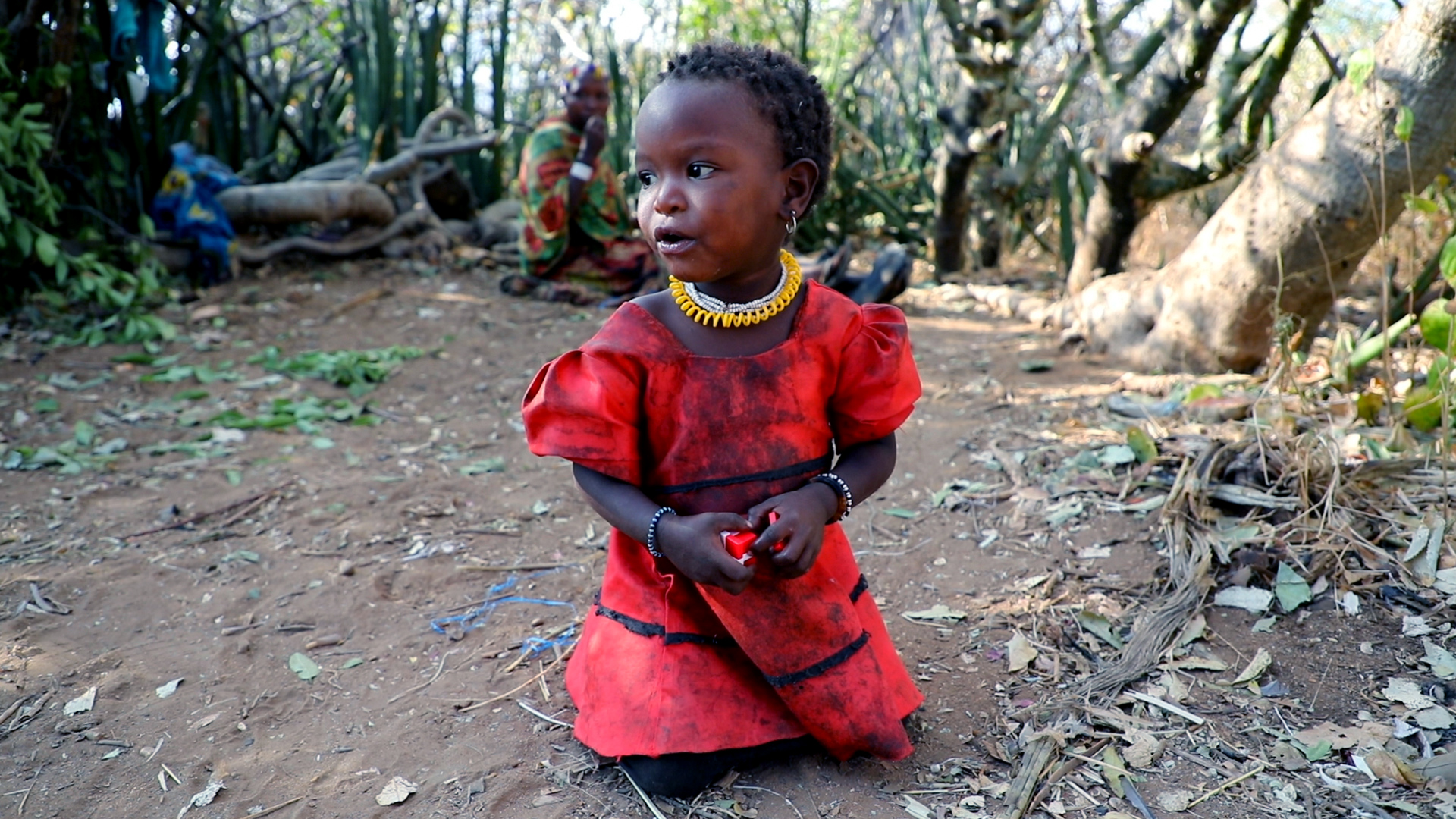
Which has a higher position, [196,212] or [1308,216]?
[1308,216]

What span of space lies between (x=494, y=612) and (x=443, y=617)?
120 millimetres

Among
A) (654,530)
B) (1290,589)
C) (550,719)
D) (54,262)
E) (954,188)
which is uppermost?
(954,188)

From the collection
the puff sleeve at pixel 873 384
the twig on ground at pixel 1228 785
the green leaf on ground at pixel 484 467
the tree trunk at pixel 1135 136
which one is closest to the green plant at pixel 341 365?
the green leaf on ground at pixel 484 467

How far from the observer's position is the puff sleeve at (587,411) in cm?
164

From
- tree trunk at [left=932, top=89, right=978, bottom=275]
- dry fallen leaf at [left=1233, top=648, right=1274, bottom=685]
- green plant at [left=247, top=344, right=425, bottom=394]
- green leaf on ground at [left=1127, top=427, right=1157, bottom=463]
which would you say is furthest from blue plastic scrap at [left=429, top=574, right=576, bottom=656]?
tree trunk at [left=932, top=89, right=978, bottom=275]

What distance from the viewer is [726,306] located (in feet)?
5.62

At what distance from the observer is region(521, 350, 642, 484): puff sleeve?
64.7 inches

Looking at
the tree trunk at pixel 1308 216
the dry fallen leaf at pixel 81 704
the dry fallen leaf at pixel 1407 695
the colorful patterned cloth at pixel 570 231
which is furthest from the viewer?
the colorful patterned cloth at pixel 570 231

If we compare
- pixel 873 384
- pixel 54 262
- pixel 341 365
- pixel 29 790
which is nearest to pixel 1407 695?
pixel 873 384

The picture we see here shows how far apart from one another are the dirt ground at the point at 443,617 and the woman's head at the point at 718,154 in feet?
3.14

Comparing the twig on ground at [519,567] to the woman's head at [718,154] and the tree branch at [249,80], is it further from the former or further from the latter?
the tree branch at [249,80]

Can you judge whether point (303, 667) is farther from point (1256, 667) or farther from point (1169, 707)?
point (1256, 667)

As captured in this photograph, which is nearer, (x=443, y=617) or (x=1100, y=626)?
(x=1100, y=626)

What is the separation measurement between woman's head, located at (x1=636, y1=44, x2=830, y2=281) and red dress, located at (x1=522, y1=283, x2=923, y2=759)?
0.18m
